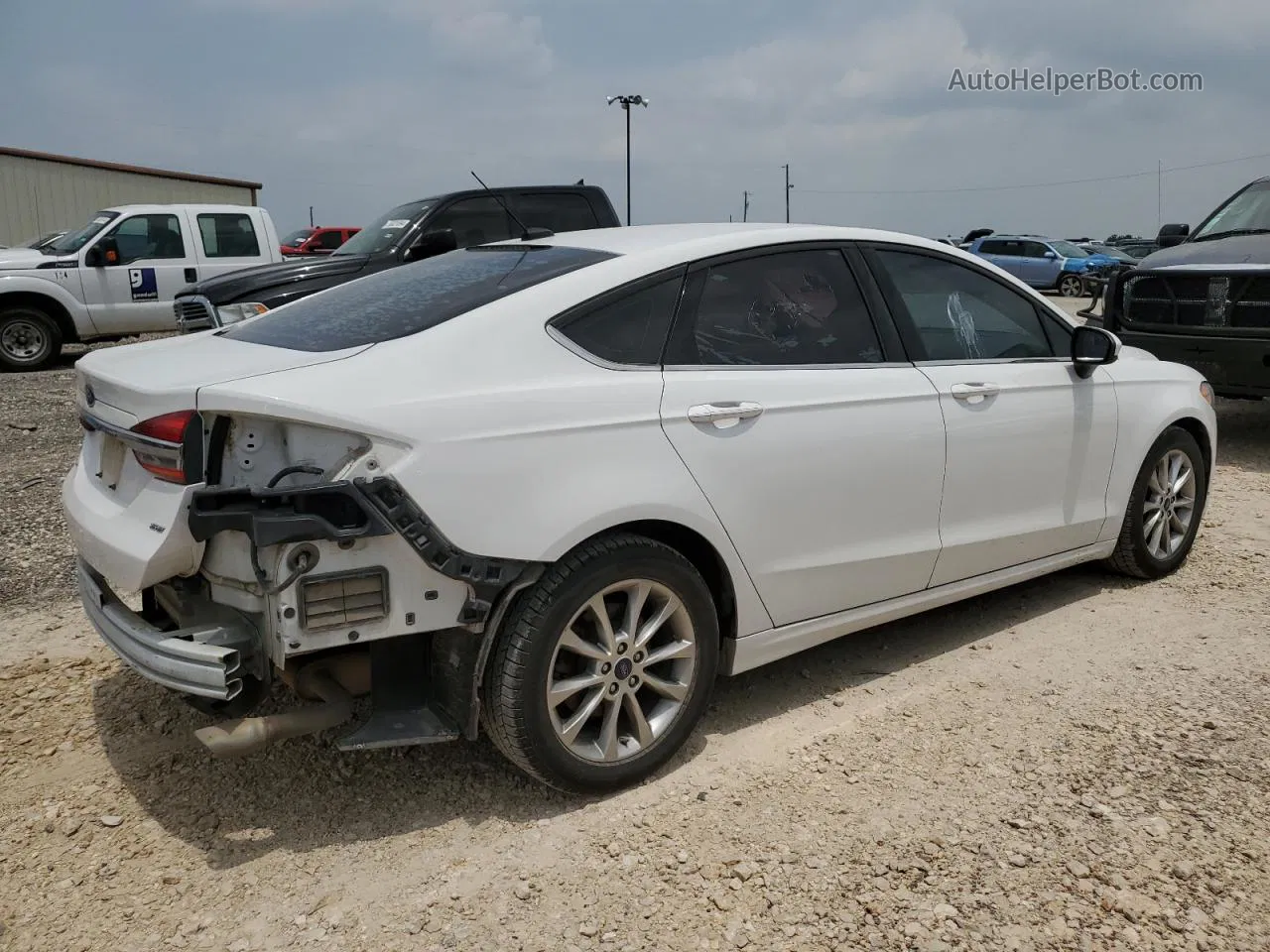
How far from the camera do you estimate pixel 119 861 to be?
290 cm

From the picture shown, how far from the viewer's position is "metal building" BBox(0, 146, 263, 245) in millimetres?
25344

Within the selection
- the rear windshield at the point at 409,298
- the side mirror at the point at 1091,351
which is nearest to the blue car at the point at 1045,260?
the side mirror at the point at 1091,351

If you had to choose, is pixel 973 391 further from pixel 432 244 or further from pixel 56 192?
pixel 56 192

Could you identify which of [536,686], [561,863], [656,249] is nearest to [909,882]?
[561,863]

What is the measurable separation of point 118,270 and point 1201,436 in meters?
12.1

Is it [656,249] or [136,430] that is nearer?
[136,430]

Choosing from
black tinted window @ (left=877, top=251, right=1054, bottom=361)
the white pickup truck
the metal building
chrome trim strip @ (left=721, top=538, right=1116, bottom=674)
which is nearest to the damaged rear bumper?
chrome trim strip @ (left=721, top=538, right=1116, bottom=674)

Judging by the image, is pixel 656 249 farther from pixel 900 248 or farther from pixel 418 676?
pixel 418 676

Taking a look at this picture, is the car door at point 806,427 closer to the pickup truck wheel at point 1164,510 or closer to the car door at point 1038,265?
the pickup truck wheel at point 1164,510

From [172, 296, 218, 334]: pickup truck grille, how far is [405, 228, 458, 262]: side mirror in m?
1.69

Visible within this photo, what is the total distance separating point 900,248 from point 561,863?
2530 millimetres

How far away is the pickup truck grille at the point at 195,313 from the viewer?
883 centimetres

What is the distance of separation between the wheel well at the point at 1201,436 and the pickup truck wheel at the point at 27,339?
1241 cm

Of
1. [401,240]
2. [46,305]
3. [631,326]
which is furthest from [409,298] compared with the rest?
[46,305]
